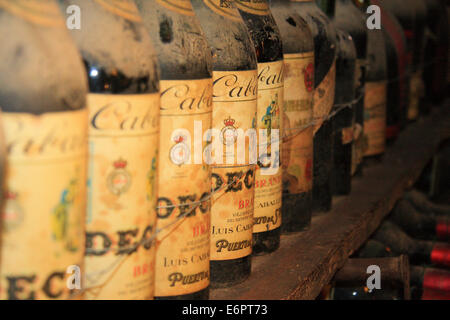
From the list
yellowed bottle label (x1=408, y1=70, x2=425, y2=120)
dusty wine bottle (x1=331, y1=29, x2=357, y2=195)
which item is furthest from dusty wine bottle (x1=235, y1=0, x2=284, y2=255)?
yellowed bottle label (x1=408, y1=70, x2=425, y2=120)

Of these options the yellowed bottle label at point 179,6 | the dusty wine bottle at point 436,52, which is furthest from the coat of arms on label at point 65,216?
the dusty wine bottle at point 436,52

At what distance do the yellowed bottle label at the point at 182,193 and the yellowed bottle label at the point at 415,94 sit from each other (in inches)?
56.9

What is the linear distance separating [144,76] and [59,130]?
0.12m

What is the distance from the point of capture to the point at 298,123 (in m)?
1.06

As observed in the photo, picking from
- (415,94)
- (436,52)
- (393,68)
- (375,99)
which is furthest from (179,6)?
(436,52)

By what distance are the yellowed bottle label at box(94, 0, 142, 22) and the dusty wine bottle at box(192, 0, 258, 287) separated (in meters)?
0.18

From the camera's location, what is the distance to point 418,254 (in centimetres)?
156

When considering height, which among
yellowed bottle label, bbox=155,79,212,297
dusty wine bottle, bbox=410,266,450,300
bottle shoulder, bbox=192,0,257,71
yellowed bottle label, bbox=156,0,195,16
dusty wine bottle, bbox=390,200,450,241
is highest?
yellowed bottle label, bbox=156,0,195,16

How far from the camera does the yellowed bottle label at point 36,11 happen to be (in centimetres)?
51

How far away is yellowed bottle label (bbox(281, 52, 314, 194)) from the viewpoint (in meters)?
1.04

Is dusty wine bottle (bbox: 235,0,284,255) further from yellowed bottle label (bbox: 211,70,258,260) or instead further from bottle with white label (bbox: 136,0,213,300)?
bottle with white label (bbox: 136,0,213,300)
